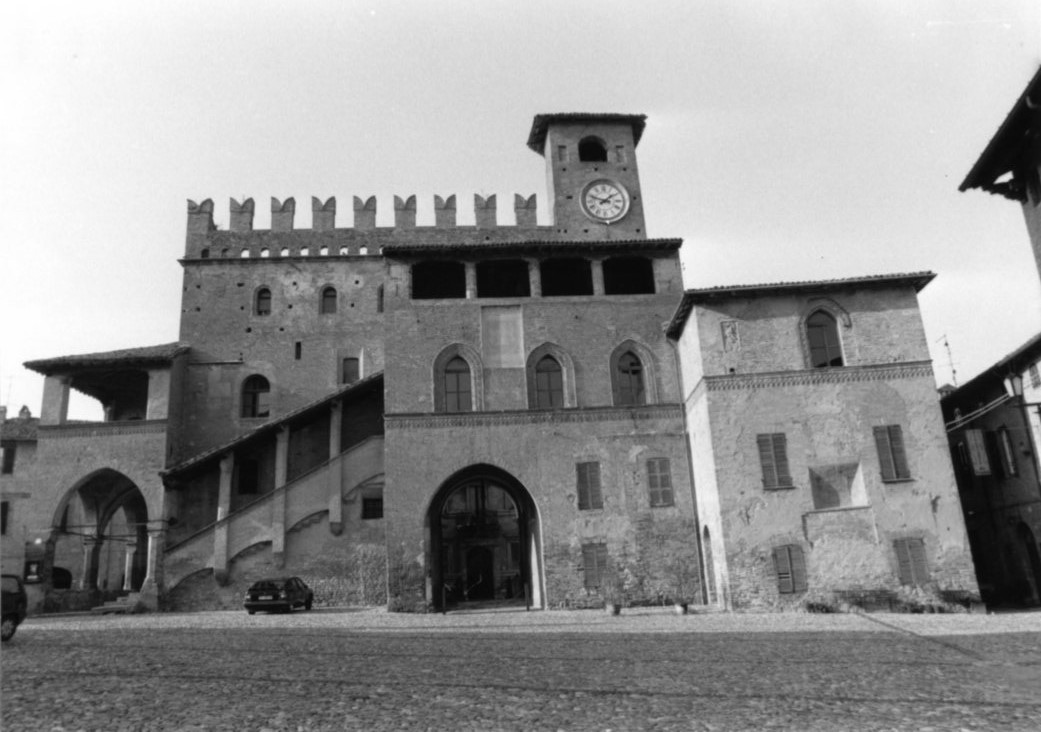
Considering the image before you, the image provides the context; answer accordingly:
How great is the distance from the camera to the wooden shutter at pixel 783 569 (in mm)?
19266

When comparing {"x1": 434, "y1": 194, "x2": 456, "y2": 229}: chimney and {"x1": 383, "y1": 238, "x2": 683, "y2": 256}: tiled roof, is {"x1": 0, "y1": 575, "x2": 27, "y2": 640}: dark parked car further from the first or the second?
{"x1": 434, "y1": 194, "x2": 456, "y2": 229}: chimney

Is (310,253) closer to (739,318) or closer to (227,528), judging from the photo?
(227,528)

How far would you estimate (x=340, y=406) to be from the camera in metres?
27.2

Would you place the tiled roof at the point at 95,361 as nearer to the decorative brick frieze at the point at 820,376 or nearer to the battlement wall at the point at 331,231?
the battlement wall at the point at 331,231

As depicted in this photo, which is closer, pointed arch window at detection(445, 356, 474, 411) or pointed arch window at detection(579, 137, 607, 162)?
pointed arch window at detection(445, 356, 474, 411)

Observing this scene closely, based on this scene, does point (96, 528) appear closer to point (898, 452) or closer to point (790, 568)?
point (790, 568)

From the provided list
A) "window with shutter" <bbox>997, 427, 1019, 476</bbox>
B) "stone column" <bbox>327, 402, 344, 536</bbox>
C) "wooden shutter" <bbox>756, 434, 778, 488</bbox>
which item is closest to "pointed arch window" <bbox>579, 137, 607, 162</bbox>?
"stone column" <bbox>327, 402, 344, 536</bbox>

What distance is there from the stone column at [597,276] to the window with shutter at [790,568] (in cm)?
908

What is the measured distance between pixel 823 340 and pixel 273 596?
1667cm

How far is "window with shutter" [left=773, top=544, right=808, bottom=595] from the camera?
63.1 feet

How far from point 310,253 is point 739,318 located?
19.9 m

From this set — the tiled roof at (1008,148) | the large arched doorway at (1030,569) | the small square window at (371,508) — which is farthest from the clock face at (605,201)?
the tiled roof at (1008,148)

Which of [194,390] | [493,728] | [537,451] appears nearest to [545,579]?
[537,451]

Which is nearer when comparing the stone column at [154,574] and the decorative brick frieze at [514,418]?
the decorative brick frieze at [514,418]
